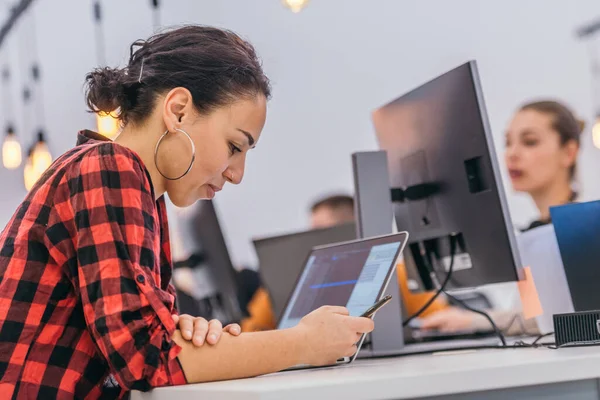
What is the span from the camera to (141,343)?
113cm

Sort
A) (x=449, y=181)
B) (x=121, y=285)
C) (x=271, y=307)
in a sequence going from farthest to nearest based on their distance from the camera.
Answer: (x=271, y=307), (x=449, y=181), (x=121, y=285)

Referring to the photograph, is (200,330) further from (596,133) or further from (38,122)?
(38,122)

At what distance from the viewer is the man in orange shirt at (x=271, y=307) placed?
2500 mm

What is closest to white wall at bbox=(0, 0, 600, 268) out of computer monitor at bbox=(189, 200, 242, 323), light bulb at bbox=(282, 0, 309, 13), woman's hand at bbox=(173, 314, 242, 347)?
light bulb at bbox=(282, 0, 309, 13)

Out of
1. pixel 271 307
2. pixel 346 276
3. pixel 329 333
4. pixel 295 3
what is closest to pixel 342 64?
pixel 295 3

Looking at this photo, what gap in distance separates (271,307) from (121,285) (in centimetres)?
183

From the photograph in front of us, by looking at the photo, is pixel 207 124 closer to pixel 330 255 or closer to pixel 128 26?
pixel 330 255

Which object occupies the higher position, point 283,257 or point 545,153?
point 545,153

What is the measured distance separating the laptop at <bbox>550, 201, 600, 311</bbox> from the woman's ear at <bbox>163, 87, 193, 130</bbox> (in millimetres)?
767

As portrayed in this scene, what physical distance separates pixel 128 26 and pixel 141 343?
4.66 m

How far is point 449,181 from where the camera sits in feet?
5.91

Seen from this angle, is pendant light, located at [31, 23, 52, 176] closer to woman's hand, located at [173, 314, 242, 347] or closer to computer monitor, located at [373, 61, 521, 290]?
computer monitor, located at [373, 61, 521, 290]

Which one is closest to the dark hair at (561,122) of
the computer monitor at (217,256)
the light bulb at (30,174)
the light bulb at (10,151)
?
the computer monitor at (217,256)

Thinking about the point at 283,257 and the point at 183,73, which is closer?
the point at 183,73
